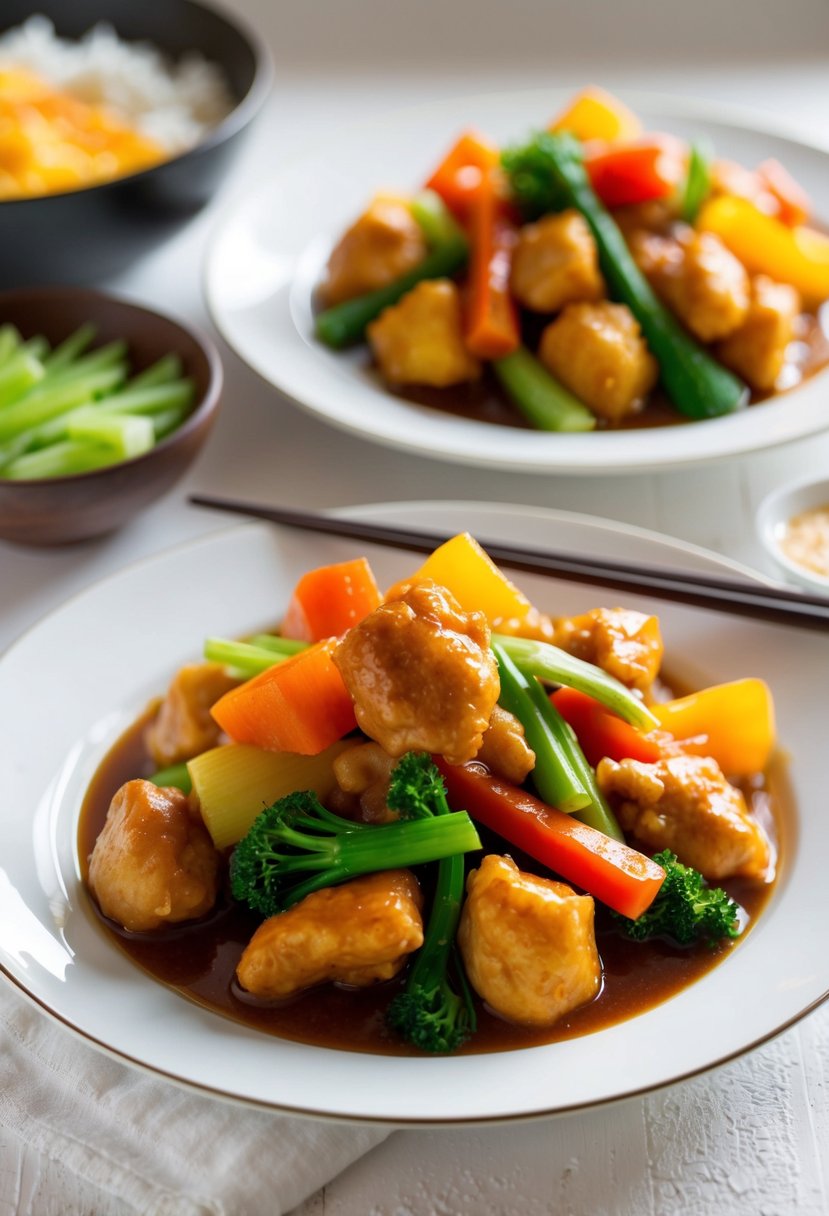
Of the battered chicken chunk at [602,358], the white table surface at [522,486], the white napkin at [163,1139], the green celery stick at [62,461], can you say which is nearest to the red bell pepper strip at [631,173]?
the battered chicken chunk at [602,358]

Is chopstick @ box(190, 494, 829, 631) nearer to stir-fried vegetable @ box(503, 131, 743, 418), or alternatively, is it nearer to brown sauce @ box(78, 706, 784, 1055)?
brown sauce @ box(78, 706, 784, 1055)

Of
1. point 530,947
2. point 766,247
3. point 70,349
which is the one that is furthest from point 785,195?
point 530,947

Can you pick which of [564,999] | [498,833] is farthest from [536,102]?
[564,999]

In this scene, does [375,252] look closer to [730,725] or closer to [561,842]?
[730,725]

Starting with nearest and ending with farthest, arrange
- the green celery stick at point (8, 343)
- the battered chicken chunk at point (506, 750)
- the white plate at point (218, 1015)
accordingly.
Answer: the white plate at point (218, 1015) → the battered chicken chunk at point (506, 750) → the green celery stick at point (8, 343)

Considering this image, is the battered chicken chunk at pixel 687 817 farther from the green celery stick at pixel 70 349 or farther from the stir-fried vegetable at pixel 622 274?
the green celery stick at pixel 70 349

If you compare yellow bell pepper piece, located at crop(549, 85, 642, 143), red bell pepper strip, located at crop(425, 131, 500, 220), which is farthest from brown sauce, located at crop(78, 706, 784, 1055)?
yellow bell pepper piece, located at crop(549, 85, 642, 143)

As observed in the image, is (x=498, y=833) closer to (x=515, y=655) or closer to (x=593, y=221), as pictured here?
(x=515, y=655)
